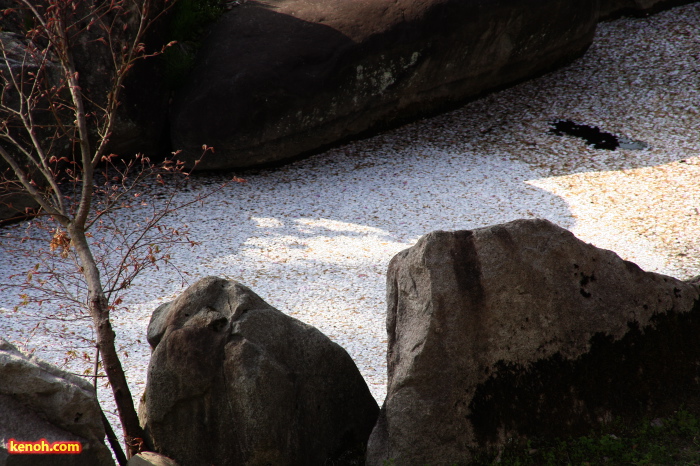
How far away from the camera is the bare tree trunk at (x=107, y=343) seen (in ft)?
13.4

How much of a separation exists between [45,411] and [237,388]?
1098mm

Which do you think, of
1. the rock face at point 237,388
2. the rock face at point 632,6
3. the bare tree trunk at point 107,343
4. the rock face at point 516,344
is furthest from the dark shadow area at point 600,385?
the rock face at point 632,6

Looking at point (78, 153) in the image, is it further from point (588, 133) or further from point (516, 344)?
point (588, 133)

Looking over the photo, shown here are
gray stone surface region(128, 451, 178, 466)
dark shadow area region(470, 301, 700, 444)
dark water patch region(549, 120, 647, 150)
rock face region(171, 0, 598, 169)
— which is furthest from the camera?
dark water patch region(549, 120, 647, 150)

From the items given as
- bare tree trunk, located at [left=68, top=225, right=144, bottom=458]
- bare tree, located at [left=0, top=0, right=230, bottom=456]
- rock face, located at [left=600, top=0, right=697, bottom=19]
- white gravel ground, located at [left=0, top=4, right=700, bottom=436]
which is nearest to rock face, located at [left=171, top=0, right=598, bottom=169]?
white gravel ground, located at [left=0, top=4, right=700, bottom=436]

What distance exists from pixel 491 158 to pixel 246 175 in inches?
154

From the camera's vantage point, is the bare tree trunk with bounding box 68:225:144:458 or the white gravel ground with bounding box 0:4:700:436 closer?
the bare tree trunk with bounding box 68:225:144:458

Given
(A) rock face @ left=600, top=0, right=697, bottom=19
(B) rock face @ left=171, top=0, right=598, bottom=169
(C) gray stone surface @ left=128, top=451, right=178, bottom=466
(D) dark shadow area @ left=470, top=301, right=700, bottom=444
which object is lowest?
(D) dark shadow area @ left=470, top=301, right=700, bottom=444

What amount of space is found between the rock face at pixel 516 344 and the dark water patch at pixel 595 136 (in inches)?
253

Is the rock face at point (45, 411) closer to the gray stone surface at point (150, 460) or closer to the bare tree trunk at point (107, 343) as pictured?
the gray stone surface at point (150, 460)

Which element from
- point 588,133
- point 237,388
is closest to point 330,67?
point 588,133

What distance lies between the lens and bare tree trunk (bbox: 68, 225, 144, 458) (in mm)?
4098

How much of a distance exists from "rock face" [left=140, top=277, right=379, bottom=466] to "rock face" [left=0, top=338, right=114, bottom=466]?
0.51 metres

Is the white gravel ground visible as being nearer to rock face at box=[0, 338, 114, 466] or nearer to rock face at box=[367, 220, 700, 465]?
rock face at box=[367, 220, 700, 465]
